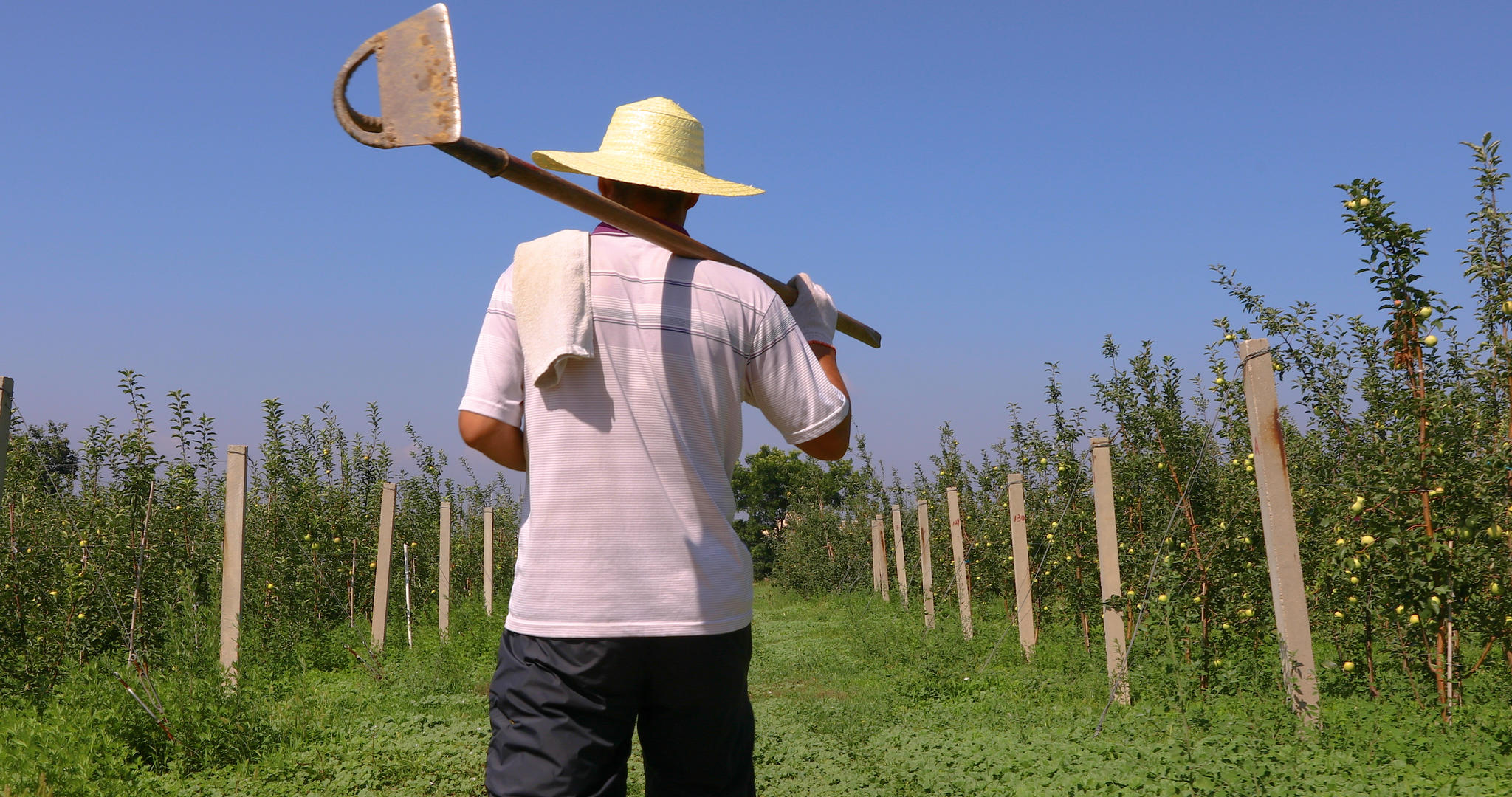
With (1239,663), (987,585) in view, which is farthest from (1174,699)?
(987,585)

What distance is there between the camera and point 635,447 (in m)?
1.80

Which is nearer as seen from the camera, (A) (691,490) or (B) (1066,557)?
(A) (691,490)

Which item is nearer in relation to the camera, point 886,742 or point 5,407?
point 5,407

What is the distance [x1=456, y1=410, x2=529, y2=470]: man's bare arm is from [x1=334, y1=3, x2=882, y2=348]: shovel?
1.51ft

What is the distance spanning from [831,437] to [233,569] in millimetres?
6803

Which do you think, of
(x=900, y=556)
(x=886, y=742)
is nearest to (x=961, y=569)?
(x=900, y=556)

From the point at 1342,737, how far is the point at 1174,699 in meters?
1.17

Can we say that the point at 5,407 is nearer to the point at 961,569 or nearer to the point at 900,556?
the point at 961,569

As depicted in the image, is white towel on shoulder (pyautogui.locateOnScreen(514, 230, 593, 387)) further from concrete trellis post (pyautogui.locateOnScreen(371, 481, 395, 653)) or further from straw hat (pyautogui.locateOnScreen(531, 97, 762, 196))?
concrete trellis post (pyautogui.locateOnScreen(371, 481, 395, 653))

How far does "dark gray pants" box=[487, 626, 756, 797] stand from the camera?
5.78 ft

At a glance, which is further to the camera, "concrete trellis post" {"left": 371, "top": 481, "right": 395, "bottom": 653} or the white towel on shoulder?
"concrete trellis post" {"left": 371, "top": 481, "right": 395, "bottom": 653}

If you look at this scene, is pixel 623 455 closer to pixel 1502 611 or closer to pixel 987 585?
pixel 1502 611

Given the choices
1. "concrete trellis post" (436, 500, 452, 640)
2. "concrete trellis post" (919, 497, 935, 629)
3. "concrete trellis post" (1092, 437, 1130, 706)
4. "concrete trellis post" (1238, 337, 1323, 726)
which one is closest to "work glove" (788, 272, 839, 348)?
"concrete trellis post" (1238, 337, 1323, 726)

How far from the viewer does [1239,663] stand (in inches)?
266
